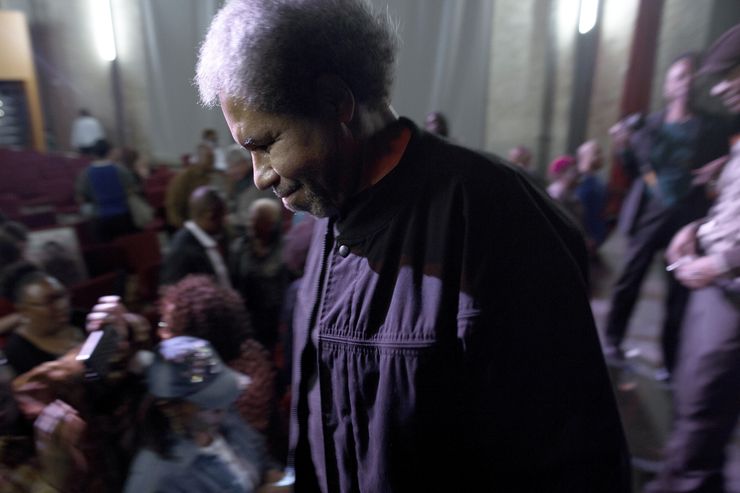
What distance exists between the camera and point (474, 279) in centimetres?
67

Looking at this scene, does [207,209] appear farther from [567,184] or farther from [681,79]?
[681,79]

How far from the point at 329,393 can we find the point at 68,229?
3010 millimetres

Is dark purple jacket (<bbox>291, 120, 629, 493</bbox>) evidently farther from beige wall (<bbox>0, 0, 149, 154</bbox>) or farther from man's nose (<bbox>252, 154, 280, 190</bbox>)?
beige wall (<bbox>0, 0, 149, 154</bbox>)

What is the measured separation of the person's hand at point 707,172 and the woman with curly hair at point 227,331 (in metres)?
2.16

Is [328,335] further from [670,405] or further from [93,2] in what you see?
[93,2]

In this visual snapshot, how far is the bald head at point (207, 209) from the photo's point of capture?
104 inches

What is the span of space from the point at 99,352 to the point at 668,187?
270 cm

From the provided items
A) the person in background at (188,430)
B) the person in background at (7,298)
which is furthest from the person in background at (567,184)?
the person in background at (7,298)

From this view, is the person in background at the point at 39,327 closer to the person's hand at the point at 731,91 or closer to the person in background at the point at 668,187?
the person's hand at the point at 731,91

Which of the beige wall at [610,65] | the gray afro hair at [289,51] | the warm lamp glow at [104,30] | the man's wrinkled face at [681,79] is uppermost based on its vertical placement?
the warm lamp glow at [104,30]

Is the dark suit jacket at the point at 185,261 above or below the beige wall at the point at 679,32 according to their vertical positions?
below

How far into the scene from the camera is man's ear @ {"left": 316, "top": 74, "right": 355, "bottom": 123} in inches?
25.7

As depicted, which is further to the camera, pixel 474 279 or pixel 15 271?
pixel 15 271

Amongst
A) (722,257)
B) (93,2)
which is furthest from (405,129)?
(93,2)
